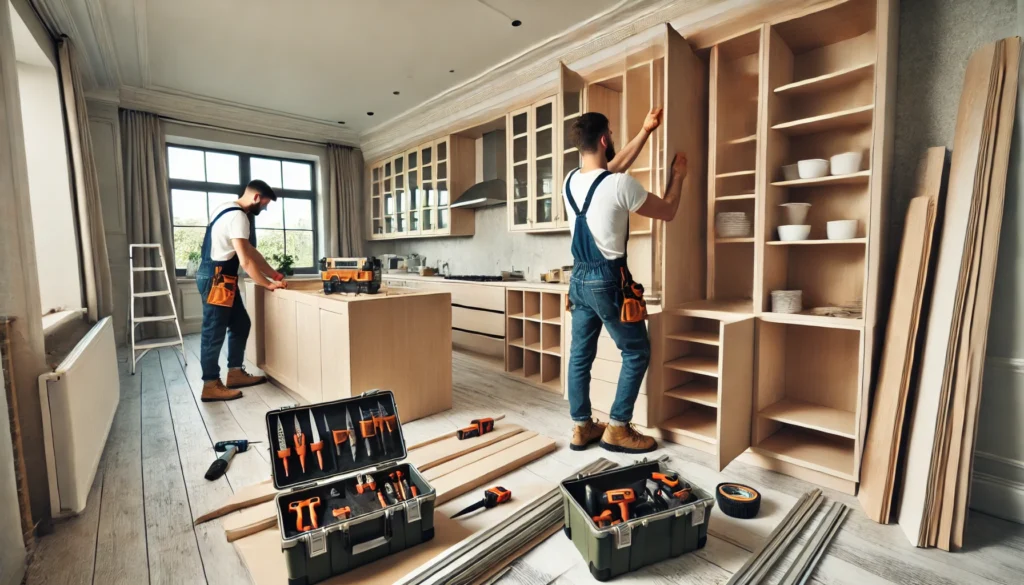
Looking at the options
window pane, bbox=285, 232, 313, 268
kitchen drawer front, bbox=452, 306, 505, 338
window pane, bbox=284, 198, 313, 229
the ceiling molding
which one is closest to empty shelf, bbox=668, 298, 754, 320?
kitchen drawer front, bbox=452, 306, 505, 338

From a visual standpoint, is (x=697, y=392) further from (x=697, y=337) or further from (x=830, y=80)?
(x=830, y=80)

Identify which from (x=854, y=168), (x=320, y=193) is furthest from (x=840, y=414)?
(x=320, y=193)

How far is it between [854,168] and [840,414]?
3.71ft

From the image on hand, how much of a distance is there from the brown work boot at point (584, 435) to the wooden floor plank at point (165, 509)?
161 cm

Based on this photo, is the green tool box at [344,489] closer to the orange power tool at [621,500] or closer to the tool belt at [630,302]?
the orange power tool at [621,500]

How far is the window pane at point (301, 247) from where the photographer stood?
262 inches

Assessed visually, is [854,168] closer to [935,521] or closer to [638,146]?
[638,146]

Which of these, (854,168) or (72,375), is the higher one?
(854,168)

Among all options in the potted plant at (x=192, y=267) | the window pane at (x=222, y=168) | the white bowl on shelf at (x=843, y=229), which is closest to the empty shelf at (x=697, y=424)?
the white bowl on shelf at (x=843, y=229)

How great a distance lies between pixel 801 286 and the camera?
2.48 meters

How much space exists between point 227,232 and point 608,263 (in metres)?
2.55

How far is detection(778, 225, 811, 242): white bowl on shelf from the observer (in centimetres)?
216

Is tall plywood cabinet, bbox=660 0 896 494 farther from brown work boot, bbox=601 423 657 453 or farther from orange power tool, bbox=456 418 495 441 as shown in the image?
orange power tool, bbox=456 418 495 441

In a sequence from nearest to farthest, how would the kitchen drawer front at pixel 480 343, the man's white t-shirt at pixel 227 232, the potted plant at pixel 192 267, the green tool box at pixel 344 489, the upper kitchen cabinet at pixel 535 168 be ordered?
the green tool box at pixel 344 489 < the man's white t-shirt at pixel 227 232 < the upper kitchen cabinet at pixel 535 168 < the kitchen drawer front at pixel 480 343 < the potted plant at pixel 192 267
